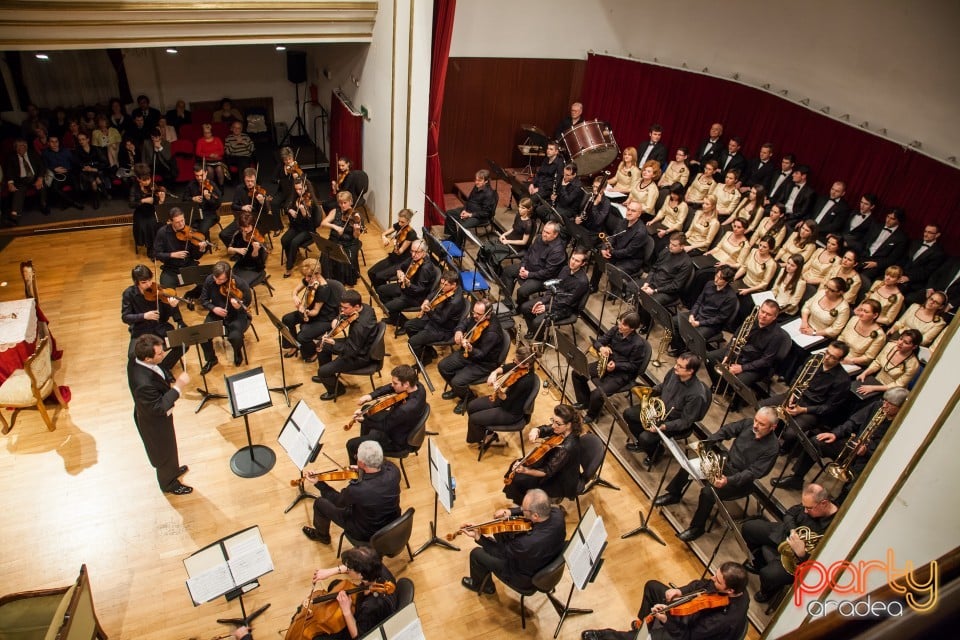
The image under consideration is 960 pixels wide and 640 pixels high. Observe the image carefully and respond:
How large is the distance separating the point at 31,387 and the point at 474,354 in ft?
14.4

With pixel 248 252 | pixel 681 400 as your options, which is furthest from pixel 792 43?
pixel 248 252

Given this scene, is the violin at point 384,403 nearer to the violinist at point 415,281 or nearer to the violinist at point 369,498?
the violinist at point 369,498

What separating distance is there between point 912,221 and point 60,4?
427 inches

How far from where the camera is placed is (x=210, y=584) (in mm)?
4098

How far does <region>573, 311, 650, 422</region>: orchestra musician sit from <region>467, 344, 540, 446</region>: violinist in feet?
2.74

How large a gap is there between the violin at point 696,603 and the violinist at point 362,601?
1.75 m

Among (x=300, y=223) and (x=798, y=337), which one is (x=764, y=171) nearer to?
(x=798, y=337)

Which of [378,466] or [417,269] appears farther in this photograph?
[417,269]

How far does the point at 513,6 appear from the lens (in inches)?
450

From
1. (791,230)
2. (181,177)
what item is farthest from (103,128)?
(791,230)

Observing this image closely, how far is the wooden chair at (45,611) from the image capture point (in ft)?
13.2

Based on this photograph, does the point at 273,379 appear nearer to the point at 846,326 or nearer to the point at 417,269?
the point at 417,269

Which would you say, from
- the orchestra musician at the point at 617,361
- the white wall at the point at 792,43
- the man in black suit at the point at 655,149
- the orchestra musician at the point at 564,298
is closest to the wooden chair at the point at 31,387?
the orchestra musician at the point at 564,298

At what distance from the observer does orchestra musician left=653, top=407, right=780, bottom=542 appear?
5453mm
